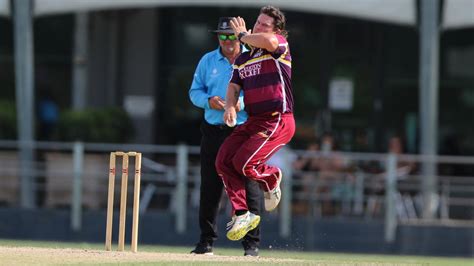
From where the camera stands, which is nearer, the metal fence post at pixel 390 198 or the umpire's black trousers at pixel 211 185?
the umpire's black trousers at pixel 211 185

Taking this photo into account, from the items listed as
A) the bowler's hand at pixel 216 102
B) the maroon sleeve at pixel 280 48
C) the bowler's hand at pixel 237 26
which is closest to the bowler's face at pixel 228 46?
the bowler's hand at pixel 216 102

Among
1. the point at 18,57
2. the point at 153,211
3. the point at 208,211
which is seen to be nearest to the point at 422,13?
the point at 153,211

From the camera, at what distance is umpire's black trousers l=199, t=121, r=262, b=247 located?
10.8 meters

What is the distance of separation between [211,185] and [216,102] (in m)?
0.74

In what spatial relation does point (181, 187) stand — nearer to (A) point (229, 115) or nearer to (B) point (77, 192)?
(B) point (77, 192)

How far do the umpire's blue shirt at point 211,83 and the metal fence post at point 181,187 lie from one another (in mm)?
6691

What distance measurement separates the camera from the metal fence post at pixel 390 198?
17641 millimetres

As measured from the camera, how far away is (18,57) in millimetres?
18969

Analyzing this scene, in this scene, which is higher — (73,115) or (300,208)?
(73,115)

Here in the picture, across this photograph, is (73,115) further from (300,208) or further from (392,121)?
(392,121)

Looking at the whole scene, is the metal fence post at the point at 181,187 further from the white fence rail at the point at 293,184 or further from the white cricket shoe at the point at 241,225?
the white cricket shoe at the point at 241,225

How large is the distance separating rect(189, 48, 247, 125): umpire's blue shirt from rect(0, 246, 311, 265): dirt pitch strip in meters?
1.24

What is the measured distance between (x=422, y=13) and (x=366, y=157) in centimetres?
236

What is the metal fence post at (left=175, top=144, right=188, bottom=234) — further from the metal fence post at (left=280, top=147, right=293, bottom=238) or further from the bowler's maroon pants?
the bowler's maroon pants
